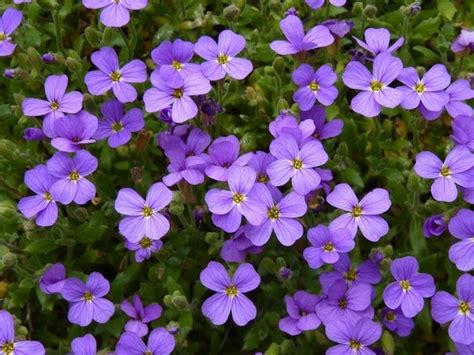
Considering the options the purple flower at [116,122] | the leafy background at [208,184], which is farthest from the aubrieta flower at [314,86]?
the purple flower at [116,122]

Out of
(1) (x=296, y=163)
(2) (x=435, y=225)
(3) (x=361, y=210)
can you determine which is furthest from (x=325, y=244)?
(2) (x=435, y=225)

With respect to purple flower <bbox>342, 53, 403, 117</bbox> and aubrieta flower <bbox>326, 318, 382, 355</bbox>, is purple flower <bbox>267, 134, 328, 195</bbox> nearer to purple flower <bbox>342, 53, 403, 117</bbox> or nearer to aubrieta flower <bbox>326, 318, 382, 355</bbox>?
purple flower <bbox>342, 53, 403, 117</bbox>

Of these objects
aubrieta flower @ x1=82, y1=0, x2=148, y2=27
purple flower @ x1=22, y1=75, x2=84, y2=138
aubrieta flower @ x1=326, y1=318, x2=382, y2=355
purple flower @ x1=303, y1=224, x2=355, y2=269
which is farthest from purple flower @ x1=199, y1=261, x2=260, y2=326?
aubrieta flower @ x1=82, y1=0, x2=148, y2=27

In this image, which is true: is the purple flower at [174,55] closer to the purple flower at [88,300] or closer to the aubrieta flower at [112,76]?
the aubrieta flower at [112,76]

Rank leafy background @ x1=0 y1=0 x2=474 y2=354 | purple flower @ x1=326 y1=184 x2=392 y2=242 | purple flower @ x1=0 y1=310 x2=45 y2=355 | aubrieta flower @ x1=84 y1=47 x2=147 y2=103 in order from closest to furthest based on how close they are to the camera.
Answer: purple flower @ x1=0 y1=310 x2=45 y2=355
purple flower @ x1=326 y1=184 x2=392 y2=242
aubrieta flower @ x1=84 y1=47 x2=147 y2=103
leafy background @ x1=0 y1=0 x2=474 y2=354

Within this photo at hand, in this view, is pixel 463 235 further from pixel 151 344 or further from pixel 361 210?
pixel 151 344

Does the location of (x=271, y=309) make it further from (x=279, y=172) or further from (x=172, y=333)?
(x=279, y=172)
